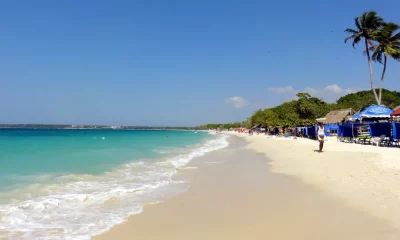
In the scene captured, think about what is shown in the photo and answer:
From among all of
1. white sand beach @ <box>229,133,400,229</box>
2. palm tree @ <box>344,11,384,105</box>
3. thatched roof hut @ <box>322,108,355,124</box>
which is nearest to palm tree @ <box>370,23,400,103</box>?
palm tree @ <box>344,11,384,105</box>

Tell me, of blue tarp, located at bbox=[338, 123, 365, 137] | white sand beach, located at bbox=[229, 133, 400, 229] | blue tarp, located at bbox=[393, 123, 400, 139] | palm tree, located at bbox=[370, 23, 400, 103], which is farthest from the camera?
palm tree, located at bbox=[370, 23, 400, 103]

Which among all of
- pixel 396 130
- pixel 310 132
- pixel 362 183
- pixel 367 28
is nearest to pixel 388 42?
pixel 367 28

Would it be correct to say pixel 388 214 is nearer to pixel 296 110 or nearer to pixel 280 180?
pixel 280 180

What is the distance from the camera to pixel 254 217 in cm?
500

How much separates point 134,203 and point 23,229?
2.12 meters

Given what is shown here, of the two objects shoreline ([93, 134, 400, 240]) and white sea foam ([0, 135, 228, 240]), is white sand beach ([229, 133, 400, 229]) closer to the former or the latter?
shoreline ([93, 134, 400, 240])

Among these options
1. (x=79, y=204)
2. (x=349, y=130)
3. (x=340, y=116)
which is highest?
(x=340, y=116)

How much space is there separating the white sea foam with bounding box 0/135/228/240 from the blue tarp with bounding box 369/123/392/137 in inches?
522

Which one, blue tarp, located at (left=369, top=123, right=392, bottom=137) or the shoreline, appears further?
blue tarp, located at (left=369, top=123, right=392, bottom=137)

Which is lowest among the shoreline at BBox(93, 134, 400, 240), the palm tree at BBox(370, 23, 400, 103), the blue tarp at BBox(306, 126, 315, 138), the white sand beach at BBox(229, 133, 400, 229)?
the shoreline at BBox(93, 134, 400, 240)

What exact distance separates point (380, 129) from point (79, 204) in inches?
672

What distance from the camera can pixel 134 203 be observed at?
6.32m

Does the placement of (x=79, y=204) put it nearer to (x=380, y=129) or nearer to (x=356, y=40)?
(x=380, y=129)

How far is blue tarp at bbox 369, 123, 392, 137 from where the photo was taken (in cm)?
1691
